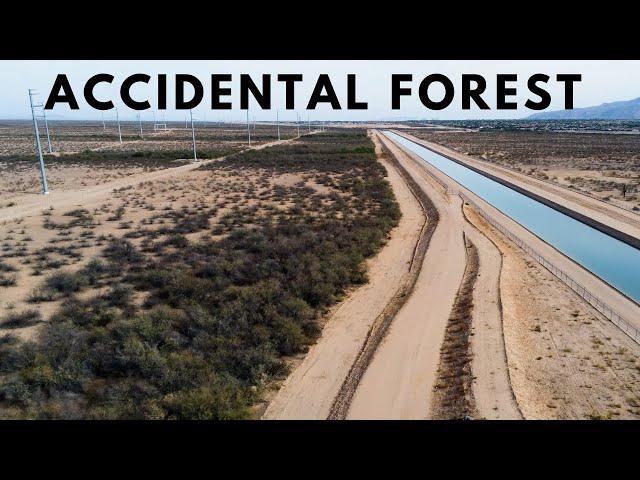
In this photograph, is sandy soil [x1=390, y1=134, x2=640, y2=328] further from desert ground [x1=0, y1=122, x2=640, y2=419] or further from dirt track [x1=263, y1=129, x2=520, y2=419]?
dirt track [x1=263, y1=129, x2=520, y2=419]

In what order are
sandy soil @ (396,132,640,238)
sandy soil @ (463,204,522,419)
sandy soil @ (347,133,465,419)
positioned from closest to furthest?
sandy soil @ (463,204,522,419) < sandy soil @ (347,133,465,419) < sandy soil @ (396,132,640,238)

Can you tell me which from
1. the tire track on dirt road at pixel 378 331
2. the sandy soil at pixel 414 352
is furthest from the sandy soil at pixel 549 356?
the tire track on dirt road at pixel 378 331

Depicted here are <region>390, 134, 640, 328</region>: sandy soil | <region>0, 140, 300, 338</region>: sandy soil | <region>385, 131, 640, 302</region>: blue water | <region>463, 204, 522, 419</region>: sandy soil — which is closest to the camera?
<region>463, 204, 522, 419</region>: sandy soil

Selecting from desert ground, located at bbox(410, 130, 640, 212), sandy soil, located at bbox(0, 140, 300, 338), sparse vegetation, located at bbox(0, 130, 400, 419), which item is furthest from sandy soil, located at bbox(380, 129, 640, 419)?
desert ground, located at bbox(410, 130, 640, 212)

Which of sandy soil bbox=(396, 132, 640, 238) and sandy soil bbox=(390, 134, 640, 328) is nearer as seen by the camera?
sandy soil bbox=(390, 134, 640, 328)

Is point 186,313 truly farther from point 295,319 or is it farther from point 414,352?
point 414,352

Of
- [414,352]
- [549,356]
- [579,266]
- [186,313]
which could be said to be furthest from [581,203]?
[186,313]
